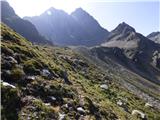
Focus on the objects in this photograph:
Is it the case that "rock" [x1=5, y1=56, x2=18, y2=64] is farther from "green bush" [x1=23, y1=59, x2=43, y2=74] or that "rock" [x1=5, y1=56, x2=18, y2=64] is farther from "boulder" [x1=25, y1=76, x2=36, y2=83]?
"boulder" [x1=25, y1=76, x2=36, y2=83]

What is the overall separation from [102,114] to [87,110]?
1.82 metres

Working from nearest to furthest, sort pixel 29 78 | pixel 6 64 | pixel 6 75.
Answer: pixel 6 75, pixel 6 64, pixel 29 78

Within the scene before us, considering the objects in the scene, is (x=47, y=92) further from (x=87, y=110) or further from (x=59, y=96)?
(x=87, y=110)

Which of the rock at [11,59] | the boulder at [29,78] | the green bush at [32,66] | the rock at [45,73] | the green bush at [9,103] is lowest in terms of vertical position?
the green bush at [9,103]

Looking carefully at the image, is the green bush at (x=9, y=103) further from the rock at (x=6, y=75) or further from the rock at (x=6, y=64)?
the rock at (x=6, y=64)

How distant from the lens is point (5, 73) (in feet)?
77.0

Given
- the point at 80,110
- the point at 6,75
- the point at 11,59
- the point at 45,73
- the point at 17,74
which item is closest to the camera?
the point at 6,75

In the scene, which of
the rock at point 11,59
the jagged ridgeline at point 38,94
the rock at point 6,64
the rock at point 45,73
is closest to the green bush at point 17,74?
the jagged ridgeline at point 38,94

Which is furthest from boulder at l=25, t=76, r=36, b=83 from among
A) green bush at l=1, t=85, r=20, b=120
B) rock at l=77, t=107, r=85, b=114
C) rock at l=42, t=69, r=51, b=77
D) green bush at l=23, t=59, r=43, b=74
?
rock at l=77, t=107, r=85, b=114

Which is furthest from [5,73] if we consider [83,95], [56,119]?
[83,95]

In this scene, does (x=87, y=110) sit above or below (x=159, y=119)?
above

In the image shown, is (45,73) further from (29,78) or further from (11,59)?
(11,59)

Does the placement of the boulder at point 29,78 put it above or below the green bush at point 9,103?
above

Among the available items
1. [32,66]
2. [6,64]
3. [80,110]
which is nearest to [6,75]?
[6,64]
